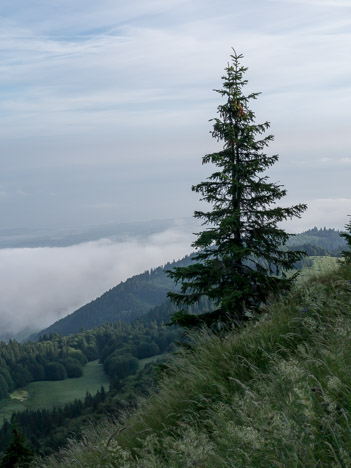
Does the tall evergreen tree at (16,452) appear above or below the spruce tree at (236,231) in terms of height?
below

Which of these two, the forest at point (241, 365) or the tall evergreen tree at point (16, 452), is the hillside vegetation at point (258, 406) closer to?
the forest at point (241, 365)

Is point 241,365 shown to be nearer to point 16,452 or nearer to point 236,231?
point 236,231

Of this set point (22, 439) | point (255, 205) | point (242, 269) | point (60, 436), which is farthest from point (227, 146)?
point (60, 436)

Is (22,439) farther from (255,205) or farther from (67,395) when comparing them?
(67,395)

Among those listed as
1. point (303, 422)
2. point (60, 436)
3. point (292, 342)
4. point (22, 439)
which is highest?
point (303, 422)

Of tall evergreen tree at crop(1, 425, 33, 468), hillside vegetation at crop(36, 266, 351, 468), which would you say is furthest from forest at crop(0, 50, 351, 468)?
tall evergreen tree at crop(1, 425, 33, 468)

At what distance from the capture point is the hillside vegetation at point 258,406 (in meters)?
3.01

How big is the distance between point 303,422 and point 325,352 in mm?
1646

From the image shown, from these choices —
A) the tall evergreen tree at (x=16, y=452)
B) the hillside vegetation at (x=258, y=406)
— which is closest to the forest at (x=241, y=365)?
the hillside vegetation at (x=258, y=406)

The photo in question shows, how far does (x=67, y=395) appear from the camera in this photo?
19962 cm

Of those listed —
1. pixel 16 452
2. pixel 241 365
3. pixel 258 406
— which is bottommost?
pixel 16 452

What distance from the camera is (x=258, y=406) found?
337 centimetres

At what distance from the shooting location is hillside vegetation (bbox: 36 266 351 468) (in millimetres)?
3006

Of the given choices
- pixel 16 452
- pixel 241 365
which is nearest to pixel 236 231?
pixel 241 365
